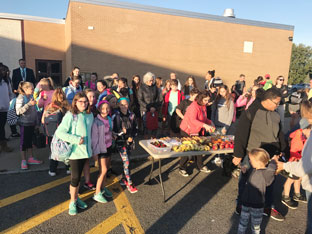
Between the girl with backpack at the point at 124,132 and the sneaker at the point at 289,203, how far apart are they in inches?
99.7

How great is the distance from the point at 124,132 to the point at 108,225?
1489 mm

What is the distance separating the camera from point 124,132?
12.9 ft

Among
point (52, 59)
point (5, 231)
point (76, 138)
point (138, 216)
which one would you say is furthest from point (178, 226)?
point (52, 59)

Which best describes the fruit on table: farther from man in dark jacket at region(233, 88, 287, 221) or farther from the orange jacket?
man in dark jacket at region(233, 88, 287, 221)

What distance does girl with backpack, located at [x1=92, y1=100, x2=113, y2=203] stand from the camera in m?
3.45

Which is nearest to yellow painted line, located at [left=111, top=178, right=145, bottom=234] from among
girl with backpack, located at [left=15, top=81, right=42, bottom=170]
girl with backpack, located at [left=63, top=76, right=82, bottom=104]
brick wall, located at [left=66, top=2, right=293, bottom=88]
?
girl with backpack, located at [left=15, top=81, right=42, bottom=170]

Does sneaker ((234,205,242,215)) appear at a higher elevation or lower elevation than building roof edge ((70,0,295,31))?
lower

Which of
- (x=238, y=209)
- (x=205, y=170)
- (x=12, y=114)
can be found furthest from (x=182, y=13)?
(x=238, y=209)

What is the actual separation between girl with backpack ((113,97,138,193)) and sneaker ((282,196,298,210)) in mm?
2532

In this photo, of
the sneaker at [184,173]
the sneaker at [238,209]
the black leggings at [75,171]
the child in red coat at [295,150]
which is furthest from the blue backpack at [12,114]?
the child in red coat at [295,150]

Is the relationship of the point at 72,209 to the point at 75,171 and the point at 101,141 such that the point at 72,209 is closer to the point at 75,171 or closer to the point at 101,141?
the point at 75,171

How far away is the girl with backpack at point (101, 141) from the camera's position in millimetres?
3448

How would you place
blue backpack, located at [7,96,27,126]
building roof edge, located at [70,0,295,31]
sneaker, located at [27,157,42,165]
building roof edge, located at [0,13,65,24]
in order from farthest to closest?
1. building roof edge, located at [0,13,65,24]
2. building roof edge, located at [70,0,295,31]
3. sneaker, located at [27,157,42,165]
4. blue backpack, located at [7,96,27,126]

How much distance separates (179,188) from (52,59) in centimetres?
1534
